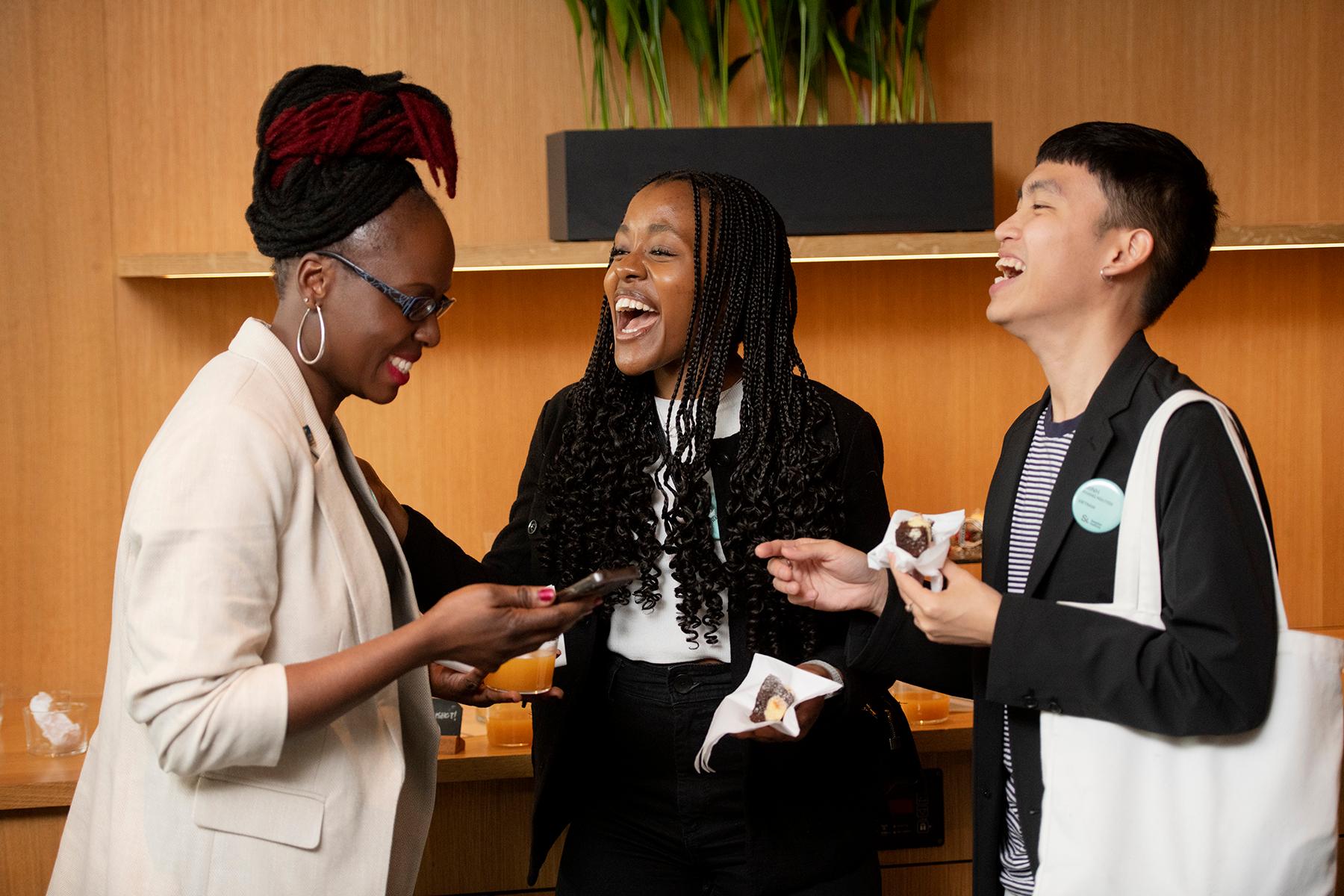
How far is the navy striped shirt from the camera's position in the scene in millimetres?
1596

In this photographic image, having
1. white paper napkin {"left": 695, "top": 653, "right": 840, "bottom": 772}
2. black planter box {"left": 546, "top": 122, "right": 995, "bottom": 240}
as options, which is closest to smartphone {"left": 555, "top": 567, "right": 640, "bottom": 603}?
white paper napkin {"left": 695, "top": 653, "right": 840, "bottom": 772}

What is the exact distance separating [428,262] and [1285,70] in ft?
8.16

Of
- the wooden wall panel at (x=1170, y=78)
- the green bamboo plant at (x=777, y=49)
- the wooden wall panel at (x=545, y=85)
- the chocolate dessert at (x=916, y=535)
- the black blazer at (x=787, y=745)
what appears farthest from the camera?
the wooden wall panel at (x=1170, y=78)

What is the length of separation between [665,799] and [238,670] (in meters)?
0.78

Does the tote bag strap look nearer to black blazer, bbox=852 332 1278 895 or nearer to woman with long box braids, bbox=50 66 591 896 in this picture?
black blazer, bbox=852 332 1278 895

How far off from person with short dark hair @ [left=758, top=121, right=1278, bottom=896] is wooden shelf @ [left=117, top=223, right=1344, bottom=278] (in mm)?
779

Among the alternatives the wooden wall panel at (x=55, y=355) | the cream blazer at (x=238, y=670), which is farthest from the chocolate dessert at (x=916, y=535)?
the wooden wall panel at (x=55, y=355)

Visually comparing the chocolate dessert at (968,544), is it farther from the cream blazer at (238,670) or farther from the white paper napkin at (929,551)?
the cream blazer at (238,670)

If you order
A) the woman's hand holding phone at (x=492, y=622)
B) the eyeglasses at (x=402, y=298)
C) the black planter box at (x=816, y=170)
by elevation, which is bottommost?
the woman's hand holding phone at (x=492, y=622)

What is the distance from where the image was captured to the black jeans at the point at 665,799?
179 centimetres

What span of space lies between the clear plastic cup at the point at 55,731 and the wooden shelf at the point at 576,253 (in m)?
0.89

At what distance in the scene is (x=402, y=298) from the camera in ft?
4.85

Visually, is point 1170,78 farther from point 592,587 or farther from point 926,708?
point 592,587

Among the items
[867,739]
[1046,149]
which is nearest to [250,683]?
[867,739]
